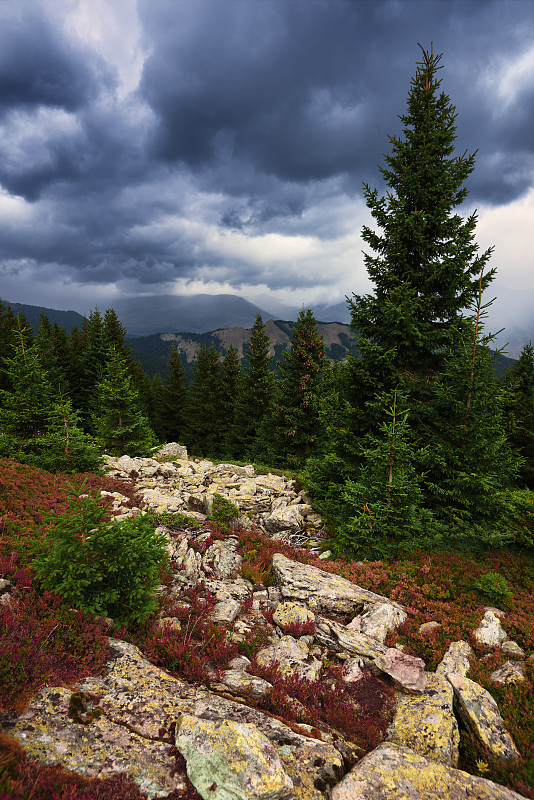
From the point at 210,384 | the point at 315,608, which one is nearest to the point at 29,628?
the point at 315,608

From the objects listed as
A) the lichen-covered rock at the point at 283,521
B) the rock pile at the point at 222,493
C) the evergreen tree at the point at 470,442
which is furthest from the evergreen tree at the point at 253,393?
the evergreen tree at the point at 470,442

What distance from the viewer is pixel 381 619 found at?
7.03 m

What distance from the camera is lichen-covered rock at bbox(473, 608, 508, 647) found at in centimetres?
657

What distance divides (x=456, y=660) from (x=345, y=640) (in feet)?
6.61

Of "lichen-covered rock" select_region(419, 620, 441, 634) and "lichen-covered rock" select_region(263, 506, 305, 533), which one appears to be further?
"lichen-covered rock" select_region(263, 506, 305, 533)

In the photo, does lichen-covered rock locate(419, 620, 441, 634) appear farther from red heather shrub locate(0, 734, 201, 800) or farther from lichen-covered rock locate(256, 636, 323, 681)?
red heather shrub locate(0, 734, 201, 800)

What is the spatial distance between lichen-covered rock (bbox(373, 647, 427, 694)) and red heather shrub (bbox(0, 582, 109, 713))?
4759 mm

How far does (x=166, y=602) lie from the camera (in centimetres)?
667

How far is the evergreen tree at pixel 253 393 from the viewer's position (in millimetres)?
30656

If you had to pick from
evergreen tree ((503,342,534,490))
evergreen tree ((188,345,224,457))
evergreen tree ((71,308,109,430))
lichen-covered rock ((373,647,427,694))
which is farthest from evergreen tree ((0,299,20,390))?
evergreen tree ((503,342,534,490))

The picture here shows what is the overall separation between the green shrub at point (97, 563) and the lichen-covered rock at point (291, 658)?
234 centimetres

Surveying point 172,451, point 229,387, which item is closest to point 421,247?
point 172,451

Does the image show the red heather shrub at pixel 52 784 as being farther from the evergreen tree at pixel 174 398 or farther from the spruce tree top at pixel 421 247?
the evergreen tree at pixel 174 398

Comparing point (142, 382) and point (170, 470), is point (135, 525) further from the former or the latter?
point (142, 382)
